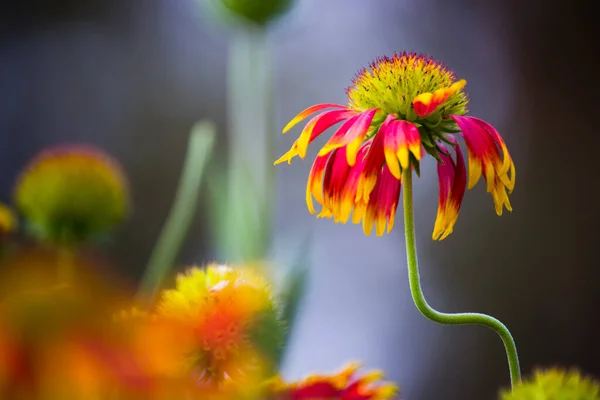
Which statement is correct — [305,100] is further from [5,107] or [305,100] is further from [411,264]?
[411,264]

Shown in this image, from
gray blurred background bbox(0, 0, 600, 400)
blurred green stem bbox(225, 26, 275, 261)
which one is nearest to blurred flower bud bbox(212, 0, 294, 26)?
blurred green stem bbox(225, 26, 275, 261)

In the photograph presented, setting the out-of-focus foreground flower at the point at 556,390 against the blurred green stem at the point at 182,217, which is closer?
the out-of-focus foreground flower at the point at 556,390

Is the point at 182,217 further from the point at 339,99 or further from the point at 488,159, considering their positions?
the point at 339,99

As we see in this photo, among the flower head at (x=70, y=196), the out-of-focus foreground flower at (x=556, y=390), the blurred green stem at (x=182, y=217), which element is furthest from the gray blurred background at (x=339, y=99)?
the out-of-focus foreground flower at (x=556, y=390)

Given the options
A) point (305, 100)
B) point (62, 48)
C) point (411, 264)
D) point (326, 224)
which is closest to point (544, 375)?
point (411, 264)

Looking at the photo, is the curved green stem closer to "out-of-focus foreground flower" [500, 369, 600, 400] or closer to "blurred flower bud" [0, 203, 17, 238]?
"out-of-focus foreground flower" [500, 369, 600, 400]

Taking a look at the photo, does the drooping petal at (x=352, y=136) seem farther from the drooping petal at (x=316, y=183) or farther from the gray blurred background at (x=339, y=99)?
the gray blurred background at (x=339, y=99)
